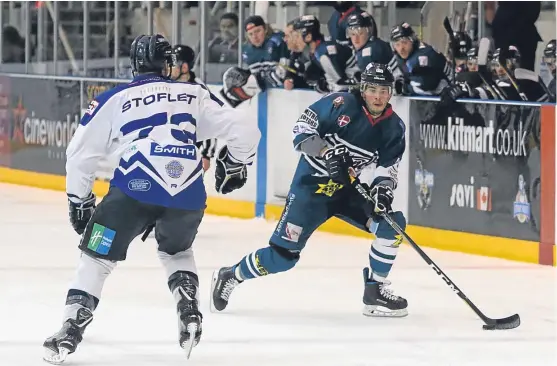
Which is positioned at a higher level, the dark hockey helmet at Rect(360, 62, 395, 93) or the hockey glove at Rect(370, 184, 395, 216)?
the dark hockey helmet at Rect(360, 62, 395, 93)

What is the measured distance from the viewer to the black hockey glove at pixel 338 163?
6.40m

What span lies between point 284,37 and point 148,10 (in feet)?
7.08

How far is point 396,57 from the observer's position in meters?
9.34

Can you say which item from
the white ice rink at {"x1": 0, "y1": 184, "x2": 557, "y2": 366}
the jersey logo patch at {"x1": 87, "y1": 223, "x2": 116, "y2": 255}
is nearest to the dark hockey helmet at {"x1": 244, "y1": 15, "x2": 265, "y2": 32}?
the white ice rink at {"x1": 0, "y1": 184, "x2": 557, "y2": 366}

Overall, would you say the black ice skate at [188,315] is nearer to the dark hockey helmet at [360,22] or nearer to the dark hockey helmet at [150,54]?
the dark hockey helmet at [150,54]

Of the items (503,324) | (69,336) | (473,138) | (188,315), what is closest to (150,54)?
(188,315)

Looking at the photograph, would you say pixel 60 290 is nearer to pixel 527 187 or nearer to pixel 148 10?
pixel 527 187

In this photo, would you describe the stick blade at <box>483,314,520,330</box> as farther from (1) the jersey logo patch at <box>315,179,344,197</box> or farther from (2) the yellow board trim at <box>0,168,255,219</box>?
(2) the yellow board trim at <box>0,168,255,219</box>

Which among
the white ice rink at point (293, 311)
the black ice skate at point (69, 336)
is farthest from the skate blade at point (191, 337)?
the black ice skate at point (69, 336)

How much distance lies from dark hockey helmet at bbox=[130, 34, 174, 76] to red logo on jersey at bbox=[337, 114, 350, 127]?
4.37 feet

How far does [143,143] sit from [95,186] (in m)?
6.76

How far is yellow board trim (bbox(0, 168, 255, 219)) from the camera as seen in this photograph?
1048cm

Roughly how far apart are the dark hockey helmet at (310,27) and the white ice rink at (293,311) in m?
1.42

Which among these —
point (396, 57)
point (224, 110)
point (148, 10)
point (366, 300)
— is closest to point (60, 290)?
point (366, 300)
